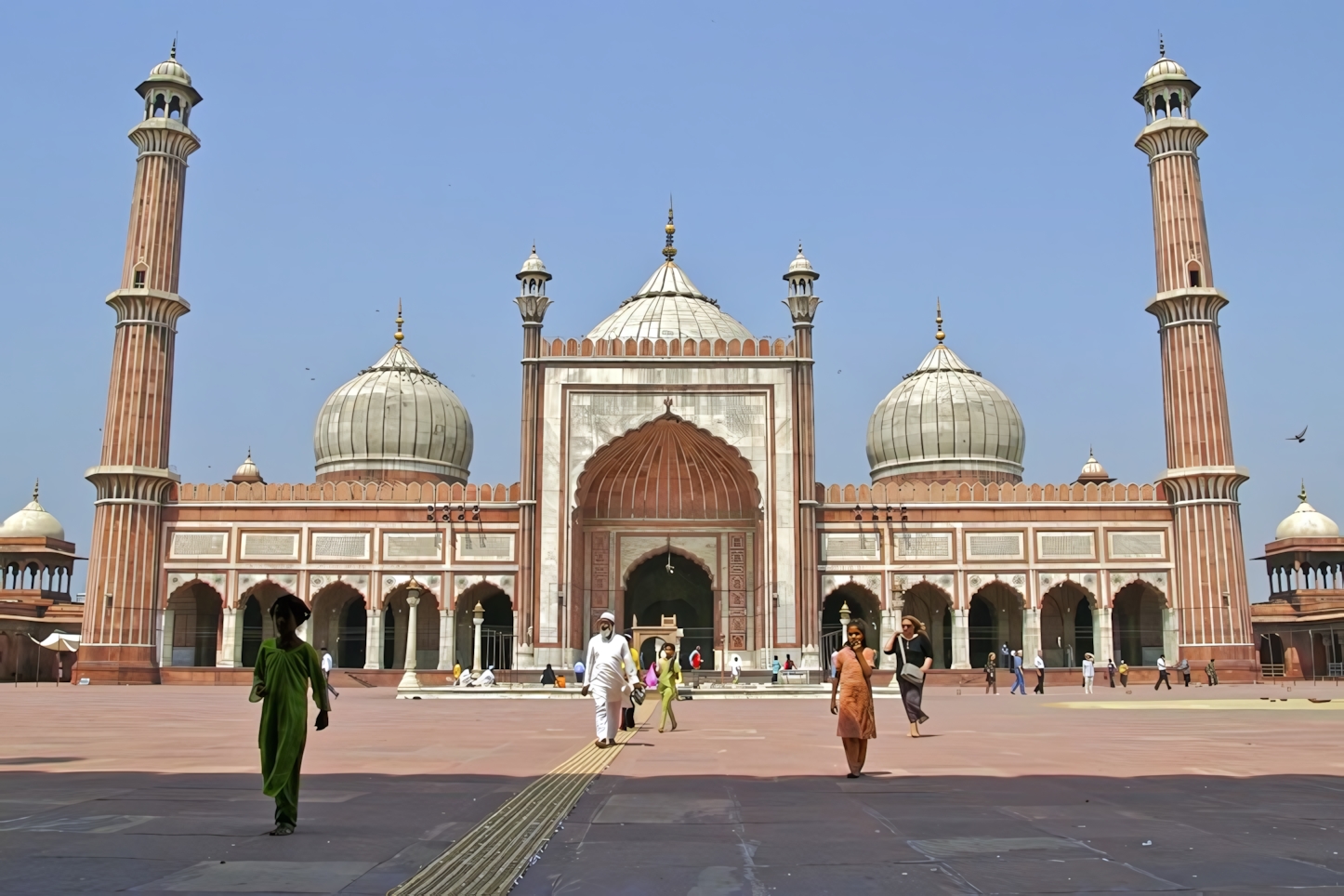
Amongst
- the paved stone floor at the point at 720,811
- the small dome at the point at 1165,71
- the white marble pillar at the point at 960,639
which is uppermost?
the small dome at the point at 1165,71

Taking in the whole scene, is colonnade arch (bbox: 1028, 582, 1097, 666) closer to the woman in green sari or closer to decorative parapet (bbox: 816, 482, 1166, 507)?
decorative parapet (bbox: 816, 482, 1166, 507)

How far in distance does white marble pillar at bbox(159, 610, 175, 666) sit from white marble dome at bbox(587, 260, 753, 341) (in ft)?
45.0

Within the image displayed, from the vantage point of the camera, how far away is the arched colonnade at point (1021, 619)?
1256 inches

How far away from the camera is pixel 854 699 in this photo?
8.03 m

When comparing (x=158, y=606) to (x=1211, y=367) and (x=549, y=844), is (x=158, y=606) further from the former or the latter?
(x=549, y=844)

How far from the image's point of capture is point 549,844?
4.96 meters

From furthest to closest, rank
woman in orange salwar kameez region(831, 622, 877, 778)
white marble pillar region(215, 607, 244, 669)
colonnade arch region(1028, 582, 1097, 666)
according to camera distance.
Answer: colonnade arch region(1028, 582, 1097, 666) < white marble pillar region(215, 607, 244, 669) < woman in orange salwar kameez region(831, 622, 877, 778)

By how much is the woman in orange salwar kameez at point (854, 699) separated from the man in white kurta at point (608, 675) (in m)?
2.26

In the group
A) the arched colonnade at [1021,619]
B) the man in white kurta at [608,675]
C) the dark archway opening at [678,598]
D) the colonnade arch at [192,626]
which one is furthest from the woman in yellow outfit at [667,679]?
the colonnade arch at [192,626]

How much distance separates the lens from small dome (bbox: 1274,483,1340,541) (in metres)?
41.7

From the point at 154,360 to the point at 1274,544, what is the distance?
34.8 metres

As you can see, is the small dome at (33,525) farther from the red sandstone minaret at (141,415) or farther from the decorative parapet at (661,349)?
the decorative parapet at (661,349)

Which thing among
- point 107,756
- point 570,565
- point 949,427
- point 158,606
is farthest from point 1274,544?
point 107,756

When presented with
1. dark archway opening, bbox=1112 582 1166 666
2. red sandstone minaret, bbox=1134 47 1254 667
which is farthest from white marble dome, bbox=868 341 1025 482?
red sandstone minaret, bbox=1134 47 1254 667
